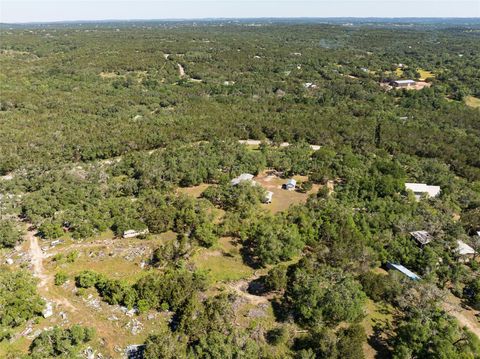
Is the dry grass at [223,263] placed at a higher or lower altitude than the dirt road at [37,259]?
lower

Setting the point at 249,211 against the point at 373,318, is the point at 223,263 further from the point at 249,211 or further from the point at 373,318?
the point at 373,318

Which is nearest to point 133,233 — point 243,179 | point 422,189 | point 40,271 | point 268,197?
point 40,271

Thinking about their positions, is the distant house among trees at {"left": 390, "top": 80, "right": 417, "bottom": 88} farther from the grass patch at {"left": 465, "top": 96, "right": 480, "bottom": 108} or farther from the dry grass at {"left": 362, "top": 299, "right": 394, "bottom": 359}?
the dry grass at {"left": 362, "top": 299, "right": 394, "bottom": 359}

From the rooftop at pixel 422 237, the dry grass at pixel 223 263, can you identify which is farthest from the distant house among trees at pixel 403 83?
the dry grass at pixel 223 263

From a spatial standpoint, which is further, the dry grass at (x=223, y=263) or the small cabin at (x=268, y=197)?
the small cabin at (x=268, y=197)

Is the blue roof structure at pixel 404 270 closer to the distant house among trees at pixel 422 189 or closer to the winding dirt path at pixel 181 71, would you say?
the distant house among trees at pixel 422 189

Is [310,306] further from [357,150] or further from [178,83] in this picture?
[178,83]
